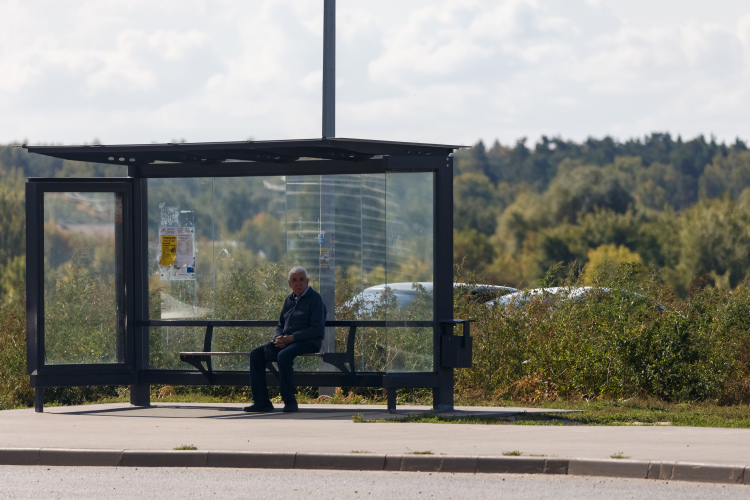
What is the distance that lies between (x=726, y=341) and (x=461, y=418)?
452 centimetres

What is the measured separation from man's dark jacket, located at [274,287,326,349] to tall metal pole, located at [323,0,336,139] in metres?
2.29

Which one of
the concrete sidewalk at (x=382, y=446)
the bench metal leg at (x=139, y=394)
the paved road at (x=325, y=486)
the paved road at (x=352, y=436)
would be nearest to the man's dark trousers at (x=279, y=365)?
the paved road at (x=352, y=436)

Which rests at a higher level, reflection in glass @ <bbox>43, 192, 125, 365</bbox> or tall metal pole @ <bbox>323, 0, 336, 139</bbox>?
tall metal pole @ <bbox>323, 0, 336, 139</bbox>

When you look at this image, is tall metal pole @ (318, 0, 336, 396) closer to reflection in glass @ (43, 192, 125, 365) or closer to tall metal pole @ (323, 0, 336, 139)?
tall metal pole @ (323, 0, 336, 139)

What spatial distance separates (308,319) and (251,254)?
1.57 meters

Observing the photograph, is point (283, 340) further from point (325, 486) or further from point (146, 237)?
point (325, 486)

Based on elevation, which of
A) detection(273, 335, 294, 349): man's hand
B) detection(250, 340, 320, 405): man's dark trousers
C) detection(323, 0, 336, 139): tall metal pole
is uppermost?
detection(323, 0, 336, 139): tall metal pole

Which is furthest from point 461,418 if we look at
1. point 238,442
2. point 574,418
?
point 238,442

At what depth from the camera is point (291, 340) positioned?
44.4ft

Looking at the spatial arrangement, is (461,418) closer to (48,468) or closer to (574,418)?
(574,418)

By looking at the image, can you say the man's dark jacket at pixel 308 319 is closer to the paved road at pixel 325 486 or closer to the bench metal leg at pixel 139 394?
the bench metal leg at pixel 139 394

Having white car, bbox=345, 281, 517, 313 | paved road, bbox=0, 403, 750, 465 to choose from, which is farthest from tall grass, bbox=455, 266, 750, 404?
white car, bbox=345, 281, 517, 313

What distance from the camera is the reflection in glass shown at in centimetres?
1422

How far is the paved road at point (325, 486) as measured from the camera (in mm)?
8516
